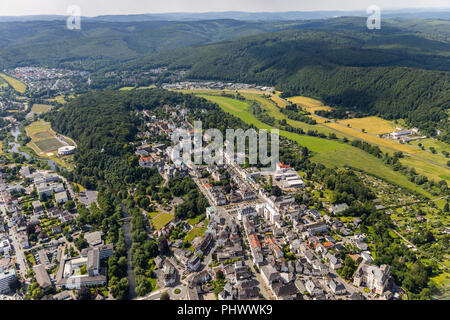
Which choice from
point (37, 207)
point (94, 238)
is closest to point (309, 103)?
point (94, 238)

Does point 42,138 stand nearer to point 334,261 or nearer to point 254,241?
point 254,241

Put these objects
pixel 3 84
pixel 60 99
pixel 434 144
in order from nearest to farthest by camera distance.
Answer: pixel 434 144, pixel 60 99, pixel 3 84

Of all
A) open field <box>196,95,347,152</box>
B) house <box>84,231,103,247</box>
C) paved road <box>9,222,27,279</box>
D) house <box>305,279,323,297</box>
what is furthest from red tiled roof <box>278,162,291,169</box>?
paved road <box>9,222,27,279</box>

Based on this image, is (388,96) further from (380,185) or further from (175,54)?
(175,54)

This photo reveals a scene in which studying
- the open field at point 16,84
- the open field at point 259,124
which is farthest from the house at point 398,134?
the open field at point 16,84

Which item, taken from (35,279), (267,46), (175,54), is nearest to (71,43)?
(175,54)

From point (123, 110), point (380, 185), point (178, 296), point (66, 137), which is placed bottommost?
point (178, 296)

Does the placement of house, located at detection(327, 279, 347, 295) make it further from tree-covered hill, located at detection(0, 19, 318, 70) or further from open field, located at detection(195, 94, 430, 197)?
tree-covered hill, located at detection(0, 19, 318, 70)
